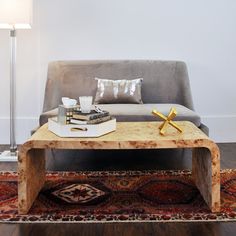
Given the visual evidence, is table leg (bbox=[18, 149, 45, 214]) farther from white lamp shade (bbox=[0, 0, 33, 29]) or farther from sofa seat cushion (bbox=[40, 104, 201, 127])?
white lamp shade (bbox=[0, 0, 33, 29])

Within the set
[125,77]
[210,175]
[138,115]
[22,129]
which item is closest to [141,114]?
[138,115]

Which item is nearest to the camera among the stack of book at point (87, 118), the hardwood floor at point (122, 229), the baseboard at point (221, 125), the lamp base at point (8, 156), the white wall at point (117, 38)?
the hardwood floor at point (122, 229)

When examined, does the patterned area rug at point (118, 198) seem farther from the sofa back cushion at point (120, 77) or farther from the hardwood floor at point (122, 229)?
the sofa back cushion at point (120, 77)

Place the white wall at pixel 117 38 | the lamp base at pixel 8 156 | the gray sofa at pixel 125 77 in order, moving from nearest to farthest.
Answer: the lamp base at pixel 8 156 < the gray sofa at pixel 125 77 < the white wall at pixel 117 38

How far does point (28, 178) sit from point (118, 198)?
1.73 feet

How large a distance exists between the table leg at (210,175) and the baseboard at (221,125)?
1.65m

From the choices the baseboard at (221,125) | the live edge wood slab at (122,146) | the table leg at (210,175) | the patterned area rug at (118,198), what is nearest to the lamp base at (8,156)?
the patterned area rug at (118,198)

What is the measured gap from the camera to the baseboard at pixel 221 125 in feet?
12.4

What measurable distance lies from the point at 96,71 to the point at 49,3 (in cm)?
83

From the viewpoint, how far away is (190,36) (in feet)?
12.0

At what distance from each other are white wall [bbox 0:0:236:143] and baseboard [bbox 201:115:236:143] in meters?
0.39

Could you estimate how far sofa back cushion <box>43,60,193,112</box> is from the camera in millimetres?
3400

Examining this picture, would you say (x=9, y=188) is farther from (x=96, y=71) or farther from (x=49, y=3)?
(x=49, y=3)

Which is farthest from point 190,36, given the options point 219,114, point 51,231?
point 51,231
